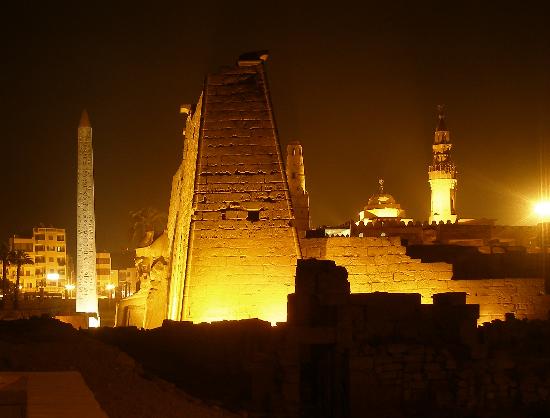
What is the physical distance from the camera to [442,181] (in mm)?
46344

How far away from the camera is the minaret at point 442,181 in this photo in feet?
151

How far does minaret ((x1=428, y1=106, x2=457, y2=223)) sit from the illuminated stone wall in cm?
2452

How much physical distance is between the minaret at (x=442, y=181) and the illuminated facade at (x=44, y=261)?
146 feet

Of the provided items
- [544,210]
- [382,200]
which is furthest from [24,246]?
[544,210]

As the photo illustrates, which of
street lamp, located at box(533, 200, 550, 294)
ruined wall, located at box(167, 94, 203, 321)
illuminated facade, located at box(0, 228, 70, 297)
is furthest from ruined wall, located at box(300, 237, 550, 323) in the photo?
illuminated facade, located at box(0, 228, 70, 297)

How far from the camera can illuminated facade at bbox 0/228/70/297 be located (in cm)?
8319

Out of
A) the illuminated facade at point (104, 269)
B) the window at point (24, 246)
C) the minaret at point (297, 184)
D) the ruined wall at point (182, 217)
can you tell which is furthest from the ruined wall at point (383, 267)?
the window at point (24, 246)

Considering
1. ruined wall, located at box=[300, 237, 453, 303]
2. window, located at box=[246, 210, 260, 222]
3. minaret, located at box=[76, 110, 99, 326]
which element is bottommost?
ruined wall, located at box=[300, 237, 453, 303]

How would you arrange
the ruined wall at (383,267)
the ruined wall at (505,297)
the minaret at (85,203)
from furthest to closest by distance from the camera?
the minaret at (85,203), the ruined wall at (383,267), the ruined wall at (505,297)

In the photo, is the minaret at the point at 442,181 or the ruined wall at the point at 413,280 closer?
the ruined wall at the point at 413,280

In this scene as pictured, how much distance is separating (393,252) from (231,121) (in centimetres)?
516

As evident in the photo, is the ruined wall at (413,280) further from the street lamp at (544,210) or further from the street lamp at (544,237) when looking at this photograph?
the street lamp at (544,210)

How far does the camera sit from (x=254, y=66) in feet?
74.9

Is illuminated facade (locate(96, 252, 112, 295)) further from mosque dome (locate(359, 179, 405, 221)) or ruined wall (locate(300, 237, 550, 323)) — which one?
ruined wall (locate(300, 237, 550, 323))
